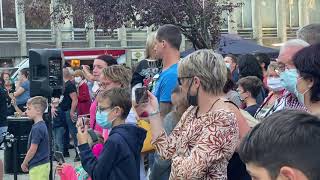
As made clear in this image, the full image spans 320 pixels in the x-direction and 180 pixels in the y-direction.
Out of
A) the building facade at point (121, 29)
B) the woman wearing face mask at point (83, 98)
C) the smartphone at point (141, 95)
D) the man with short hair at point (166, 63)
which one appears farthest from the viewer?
the building facade at point (121, 29)

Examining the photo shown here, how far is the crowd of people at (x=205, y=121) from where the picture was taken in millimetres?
1899

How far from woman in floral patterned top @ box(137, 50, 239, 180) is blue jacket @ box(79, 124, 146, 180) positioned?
586 millimetres

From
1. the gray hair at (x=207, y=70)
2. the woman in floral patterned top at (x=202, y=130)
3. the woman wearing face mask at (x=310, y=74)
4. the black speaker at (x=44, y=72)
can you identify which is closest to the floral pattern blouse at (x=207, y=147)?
the woman in floral patterned top at (x=202, y=130)

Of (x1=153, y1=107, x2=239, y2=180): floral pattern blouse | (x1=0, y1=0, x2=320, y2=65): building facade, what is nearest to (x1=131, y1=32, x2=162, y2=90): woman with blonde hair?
(x1=153, y1=107, x2=239, y2=180): floral pattern blouse

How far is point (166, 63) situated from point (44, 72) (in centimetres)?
336

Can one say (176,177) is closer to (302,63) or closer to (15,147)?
(302,63)

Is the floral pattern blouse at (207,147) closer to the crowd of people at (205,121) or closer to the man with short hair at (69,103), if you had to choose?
the crowd of people at (205,121)

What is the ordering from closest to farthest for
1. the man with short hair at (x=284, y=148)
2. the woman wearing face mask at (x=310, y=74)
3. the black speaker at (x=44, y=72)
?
the man with short hair at (x=284, y=148)
the woman wearing face mask at (x=310, y=74)
the black speaker at (x=44, y=72)

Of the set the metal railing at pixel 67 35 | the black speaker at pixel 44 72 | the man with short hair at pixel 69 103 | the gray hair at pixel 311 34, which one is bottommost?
the man with short hair at pixel 69 103

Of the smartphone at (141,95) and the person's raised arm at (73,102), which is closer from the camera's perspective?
the smartphone at (141,95)

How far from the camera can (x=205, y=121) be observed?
11.1 ft

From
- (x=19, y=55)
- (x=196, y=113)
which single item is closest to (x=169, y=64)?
(x=196, y=113)

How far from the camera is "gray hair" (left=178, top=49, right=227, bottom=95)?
3.50m

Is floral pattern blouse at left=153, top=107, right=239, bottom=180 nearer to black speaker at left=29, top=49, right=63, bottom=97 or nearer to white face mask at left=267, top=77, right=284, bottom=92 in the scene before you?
white face mask at left=267, top=77, right=284, bottom=92
